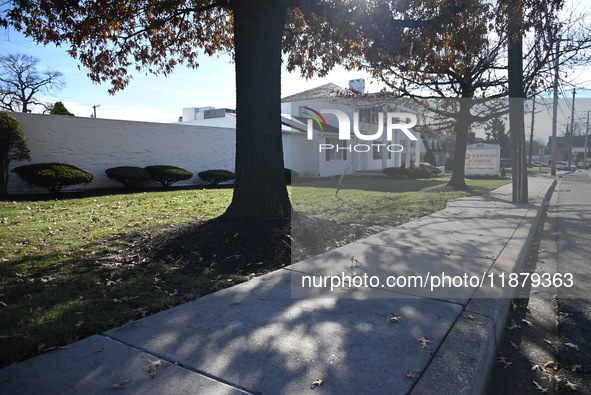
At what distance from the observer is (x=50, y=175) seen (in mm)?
13547

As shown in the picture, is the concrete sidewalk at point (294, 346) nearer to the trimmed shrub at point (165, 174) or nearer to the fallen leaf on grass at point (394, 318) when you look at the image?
the fallen leaf on grass at point (394, 318)

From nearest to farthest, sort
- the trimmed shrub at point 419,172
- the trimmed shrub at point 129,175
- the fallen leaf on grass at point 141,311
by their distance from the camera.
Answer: the fallen leaf on grass at point 141,311
the trimmed shrub at point 129,175
the trimmed shrub at point 419,172

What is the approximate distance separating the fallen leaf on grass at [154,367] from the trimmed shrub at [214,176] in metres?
17.8

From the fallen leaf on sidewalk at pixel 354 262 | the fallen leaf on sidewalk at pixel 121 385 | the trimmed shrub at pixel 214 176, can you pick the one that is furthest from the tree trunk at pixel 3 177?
the fallen leaf on sidewalk at pixel 121 385

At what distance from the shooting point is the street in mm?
2873

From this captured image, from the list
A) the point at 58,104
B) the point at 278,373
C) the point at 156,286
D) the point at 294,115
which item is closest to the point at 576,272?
the point at 278,373

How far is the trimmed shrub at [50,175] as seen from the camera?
13.4m

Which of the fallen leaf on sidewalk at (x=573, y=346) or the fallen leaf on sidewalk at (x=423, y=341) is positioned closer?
the fallen leaf on sidewalk at (x=423, y=341)

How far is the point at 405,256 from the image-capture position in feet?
18.5

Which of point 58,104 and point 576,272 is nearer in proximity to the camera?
point 576,272

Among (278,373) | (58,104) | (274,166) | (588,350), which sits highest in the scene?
(58,104)

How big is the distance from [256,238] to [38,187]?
12468mm

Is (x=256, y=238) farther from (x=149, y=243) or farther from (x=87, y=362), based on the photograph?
(x=87, y=362)

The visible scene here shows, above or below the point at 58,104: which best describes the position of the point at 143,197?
below
